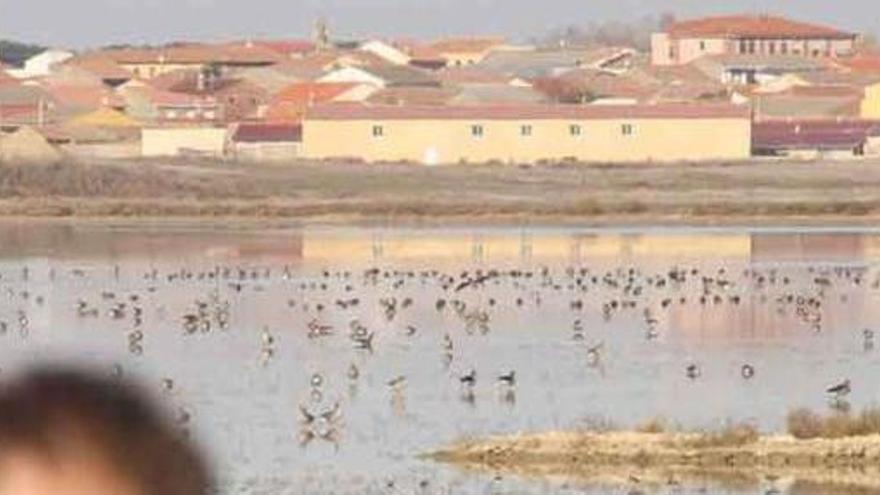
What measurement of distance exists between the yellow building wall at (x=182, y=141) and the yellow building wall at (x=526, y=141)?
→ 2.98 m

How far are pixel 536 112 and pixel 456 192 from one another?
1046cm

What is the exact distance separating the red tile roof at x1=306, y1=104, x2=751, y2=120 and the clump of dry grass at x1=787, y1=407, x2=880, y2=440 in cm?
5769

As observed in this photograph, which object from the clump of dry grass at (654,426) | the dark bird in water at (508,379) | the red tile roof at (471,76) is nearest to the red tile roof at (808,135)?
the red tile roof at (471,76)

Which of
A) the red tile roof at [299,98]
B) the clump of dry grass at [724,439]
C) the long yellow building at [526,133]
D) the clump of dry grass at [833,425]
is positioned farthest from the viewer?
the red tile roof at [299,98]

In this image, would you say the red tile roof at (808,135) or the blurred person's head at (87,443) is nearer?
the blurred person's head at (87,443)

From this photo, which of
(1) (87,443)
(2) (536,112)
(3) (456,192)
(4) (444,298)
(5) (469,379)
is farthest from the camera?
(2) (536,112)

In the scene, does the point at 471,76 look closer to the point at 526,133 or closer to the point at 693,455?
the point at 526,133

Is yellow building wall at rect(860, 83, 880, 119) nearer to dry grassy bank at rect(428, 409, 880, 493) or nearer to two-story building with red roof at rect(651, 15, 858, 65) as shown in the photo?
two-story building with red roof at rect(651, 15, 858, 65)

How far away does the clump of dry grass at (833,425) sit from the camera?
20219mm

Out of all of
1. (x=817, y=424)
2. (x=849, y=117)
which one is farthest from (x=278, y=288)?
(x=849, y=117)

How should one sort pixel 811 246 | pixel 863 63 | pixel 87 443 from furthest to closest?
pixel 863 63
pixel 811 246
pixel 87 443

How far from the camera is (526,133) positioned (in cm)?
8012

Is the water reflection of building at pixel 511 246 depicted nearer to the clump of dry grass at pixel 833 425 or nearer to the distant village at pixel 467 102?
the distant village at pixel 467 102

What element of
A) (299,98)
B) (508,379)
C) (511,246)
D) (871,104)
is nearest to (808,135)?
(871,104)
